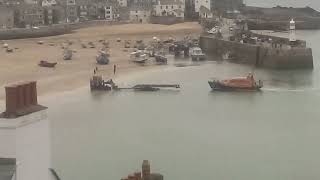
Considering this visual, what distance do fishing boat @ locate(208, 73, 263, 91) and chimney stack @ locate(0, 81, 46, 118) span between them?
2814 cm

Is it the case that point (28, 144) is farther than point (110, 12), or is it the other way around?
point (110, 12)

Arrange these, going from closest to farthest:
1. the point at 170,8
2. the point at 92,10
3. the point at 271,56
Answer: the point at 271,56, the point at 92,10, the point at 170,8

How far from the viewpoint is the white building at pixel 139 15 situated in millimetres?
88244

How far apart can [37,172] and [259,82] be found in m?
30.0

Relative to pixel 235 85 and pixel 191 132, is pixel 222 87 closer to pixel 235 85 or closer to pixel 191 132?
pixel 235 85

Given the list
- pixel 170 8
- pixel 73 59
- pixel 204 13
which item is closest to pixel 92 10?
pixel 170 8

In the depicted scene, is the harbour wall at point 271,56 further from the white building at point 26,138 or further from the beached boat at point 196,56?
the white building at point 26,138

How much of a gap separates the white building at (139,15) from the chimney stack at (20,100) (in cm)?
8146

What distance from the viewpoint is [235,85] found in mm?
34594

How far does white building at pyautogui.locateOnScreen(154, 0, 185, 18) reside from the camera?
298 feet

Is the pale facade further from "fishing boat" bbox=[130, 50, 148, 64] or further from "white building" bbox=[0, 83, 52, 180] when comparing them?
"fishing boat" bbox=[130, 50, 148, 64]

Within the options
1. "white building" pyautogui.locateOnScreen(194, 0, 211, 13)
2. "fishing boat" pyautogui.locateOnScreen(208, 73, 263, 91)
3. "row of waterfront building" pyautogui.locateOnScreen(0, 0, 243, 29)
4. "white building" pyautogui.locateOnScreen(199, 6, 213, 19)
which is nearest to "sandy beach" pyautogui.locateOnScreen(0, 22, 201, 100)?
"fishing boat" pyautogui.locateOnScreen(208, 73, 263, 91)

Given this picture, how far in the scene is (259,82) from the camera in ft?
117

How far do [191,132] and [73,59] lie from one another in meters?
23.6
